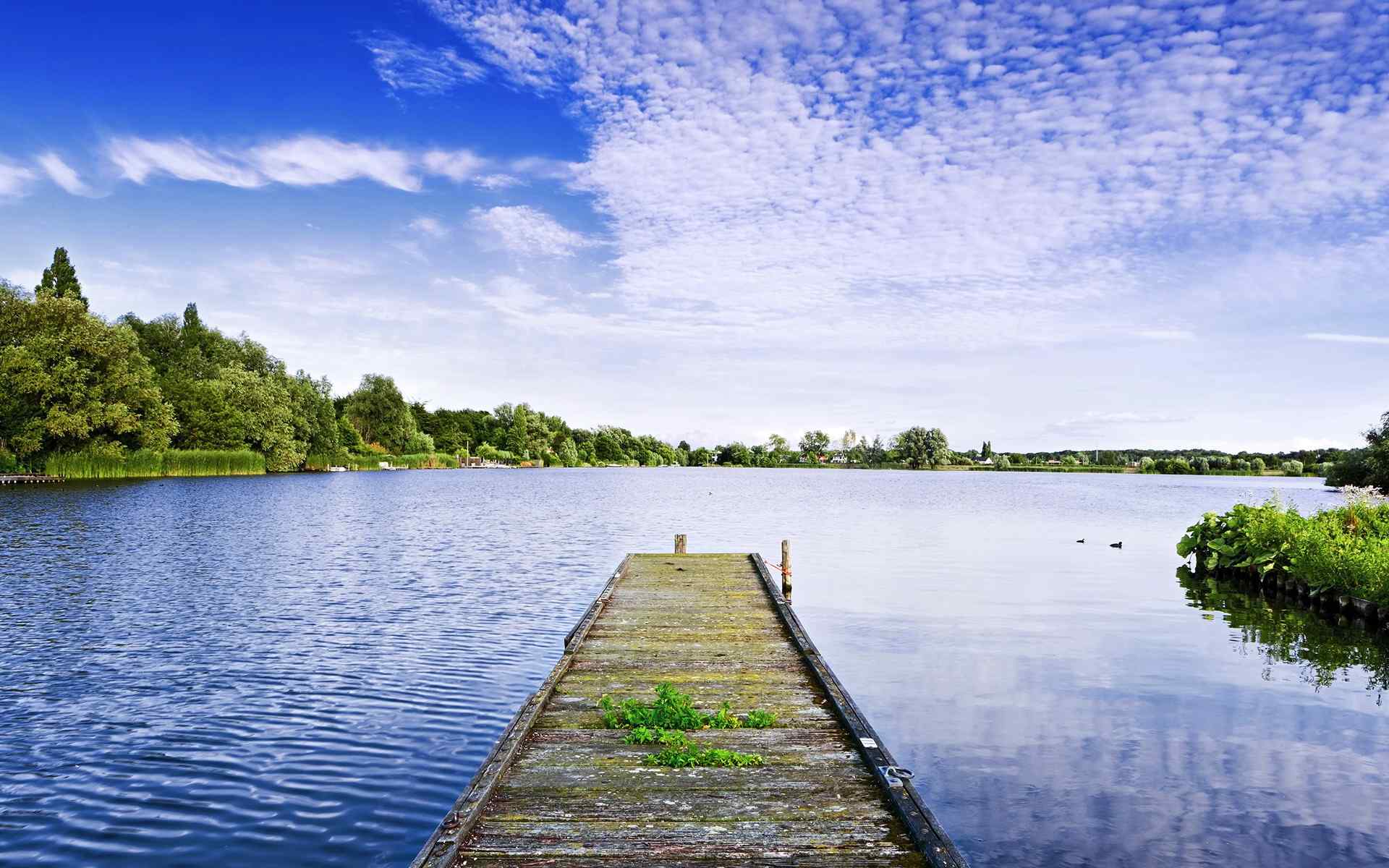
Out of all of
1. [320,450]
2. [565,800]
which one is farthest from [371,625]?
[320,450]

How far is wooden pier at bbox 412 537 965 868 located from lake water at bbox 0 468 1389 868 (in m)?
1.70

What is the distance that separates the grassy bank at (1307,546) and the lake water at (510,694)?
145 centimetres

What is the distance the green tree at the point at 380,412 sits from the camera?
433 ft

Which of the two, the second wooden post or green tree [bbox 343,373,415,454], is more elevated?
green tree [bbox 343,373,415,454]

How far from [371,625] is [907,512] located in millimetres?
41519

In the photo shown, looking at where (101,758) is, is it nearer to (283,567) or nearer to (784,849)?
(784,849)

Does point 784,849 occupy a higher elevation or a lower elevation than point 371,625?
higher

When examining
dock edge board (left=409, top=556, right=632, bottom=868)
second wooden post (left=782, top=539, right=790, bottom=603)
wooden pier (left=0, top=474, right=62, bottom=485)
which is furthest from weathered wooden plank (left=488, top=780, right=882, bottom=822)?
wooden pier (left=0, top=474, right=62, bottom=485)

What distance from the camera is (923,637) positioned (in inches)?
674

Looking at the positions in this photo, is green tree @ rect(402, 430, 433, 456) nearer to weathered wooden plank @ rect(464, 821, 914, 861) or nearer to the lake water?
the lake water

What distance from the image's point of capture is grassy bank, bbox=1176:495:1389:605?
63.4ft

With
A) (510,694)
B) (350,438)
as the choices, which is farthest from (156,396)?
(510,694)

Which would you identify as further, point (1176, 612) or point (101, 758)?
point (1176, 612)

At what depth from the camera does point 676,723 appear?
7848 mm
